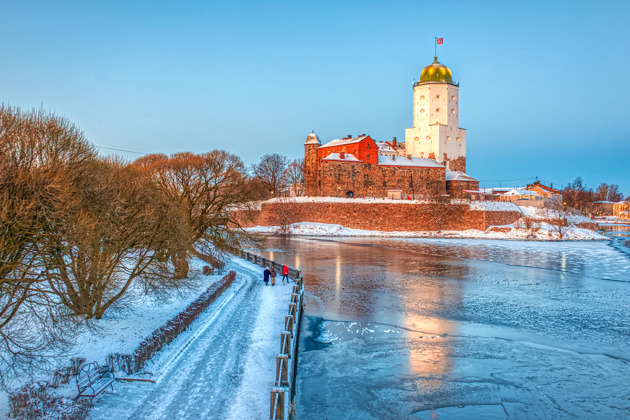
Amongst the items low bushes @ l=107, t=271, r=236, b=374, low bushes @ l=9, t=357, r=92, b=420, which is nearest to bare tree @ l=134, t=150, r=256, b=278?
low bushes @ l=107, t=271, r=236, b=374

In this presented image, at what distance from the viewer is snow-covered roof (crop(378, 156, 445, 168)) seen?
55441 millimetres

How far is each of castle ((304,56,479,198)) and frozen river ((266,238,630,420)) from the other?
100 feet

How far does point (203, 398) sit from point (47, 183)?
456 cm

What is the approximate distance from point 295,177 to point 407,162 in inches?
625

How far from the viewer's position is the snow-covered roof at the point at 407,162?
2183 inches

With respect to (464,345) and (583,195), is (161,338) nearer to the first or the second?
(464,345)

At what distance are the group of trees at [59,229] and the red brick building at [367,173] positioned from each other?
3750cm

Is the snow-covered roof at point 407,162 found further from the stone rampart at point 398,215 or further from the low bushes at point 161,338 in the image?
the low bushes at point 161,338

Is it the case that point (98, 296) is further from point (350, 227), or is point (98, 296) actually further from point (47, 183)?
point (350, 227)

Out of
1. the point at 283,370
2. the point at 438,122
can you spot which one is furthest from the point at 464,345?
the point at 438,122

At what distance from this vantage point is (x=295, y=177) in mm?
64250

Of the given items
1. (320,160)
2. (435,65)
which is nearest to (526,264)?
(320,160)

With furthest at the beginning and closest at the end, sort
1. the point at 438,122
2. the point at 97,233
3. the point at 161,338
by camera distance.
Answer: the point at 438,122 → the point at 97,233 → the point at 161,338

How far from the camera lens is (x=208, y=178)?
20.7 m
